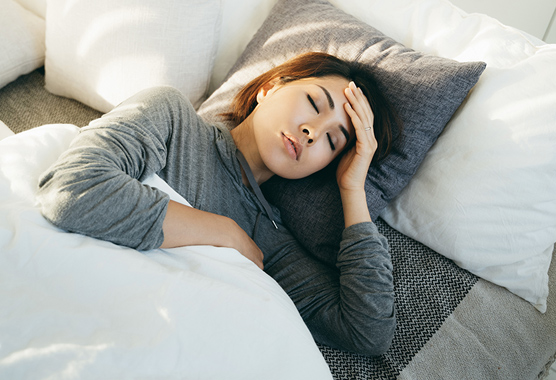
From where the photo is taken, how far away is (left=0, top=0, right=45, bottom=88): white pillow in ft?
4.38

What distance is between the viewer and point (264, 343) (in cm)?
64

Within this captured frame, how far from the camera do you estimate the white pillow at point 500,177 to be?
94 cm

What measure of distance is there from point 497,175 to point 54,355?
3.31 ft

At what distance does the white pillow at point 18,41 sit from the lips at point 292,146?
3.60 feet

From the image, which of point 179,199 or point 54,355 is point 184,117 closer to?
point 179,199

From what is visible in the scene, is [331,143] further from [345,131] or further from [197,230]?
[197,230]

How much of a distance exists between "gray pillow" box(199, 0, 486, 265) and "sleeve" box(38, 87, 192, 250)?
0.44 m

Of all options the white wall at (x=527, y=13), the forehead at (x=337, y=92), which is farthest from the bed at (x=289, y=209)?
the white wall at (x=527, y=13)

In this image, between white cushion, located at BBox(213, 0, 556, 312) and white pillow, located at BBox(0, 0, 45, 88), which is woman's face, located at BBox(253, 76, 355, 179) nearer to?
white cushion, located at BBox(213, 0, 556, 312)

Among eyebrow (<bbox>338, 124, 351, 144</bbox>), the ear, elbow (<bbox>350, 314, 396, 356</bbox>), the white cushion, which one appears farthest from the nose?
elbow (<bbox>350, 314, 396, 356</bbox>)

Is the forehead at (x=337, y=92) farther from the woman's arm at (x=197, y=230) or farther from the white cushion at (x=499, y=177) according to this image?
the woman's arm at (x=197, y=230)

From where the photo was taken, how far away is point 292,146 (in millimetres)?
991

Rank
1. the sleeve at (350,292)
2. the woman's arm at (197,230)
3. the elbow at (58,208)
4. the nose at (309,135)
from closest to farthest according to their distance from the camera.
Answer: the elbow at (58,208) < the woman's arm at (197,230) < the sleeve at (350,292) < the nose at (309,135)

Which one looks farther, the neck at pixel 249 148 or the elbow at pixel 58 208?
the neck at pixel 249 148
